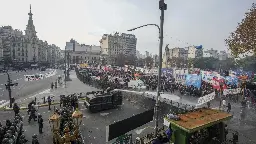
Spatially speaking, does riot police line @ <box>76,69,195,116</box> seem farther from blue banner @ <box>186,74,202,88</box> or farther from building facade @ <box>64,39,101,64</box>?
building facade @ <box>64,39,101,64</box>

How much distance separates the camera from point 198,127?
32.7ft

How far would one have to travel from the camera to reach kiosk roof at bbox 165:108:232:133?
9.99 meters

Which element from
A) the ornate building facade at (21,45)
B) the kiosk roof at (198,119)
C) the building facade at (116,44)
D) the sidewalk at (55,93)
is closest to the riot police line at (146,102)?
the kiosk roof at (198,119)

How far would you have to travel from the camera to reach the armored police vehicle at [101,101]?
21.3 metres

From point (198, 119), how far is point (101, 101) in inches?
499

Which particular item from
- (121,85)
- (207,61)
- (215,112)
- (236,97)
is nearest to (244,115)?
(236,97)

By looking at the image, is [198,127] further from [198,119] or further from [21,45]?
[21,45]

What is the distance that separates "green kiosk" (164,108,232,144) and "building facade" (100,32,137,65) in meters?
127

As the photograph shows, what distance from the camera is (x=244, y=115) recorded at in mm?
22266

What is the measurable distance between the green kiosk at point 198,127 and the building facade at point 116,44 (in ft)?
417

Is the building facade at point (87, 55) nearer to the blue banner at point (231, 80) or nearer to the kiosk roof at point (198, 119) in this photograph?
the blue banner at point (231, 80)

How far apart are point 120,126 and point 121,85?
27364mm

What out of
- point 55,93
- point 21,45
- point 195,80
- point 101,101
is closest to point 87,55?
point 21,45

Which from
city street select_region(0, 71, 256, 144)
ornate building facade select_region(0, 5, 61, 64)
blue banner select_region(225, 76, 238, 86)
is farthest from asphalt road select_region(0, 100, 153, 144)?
ornate building facade select_region(0, 5, 61, 64)
